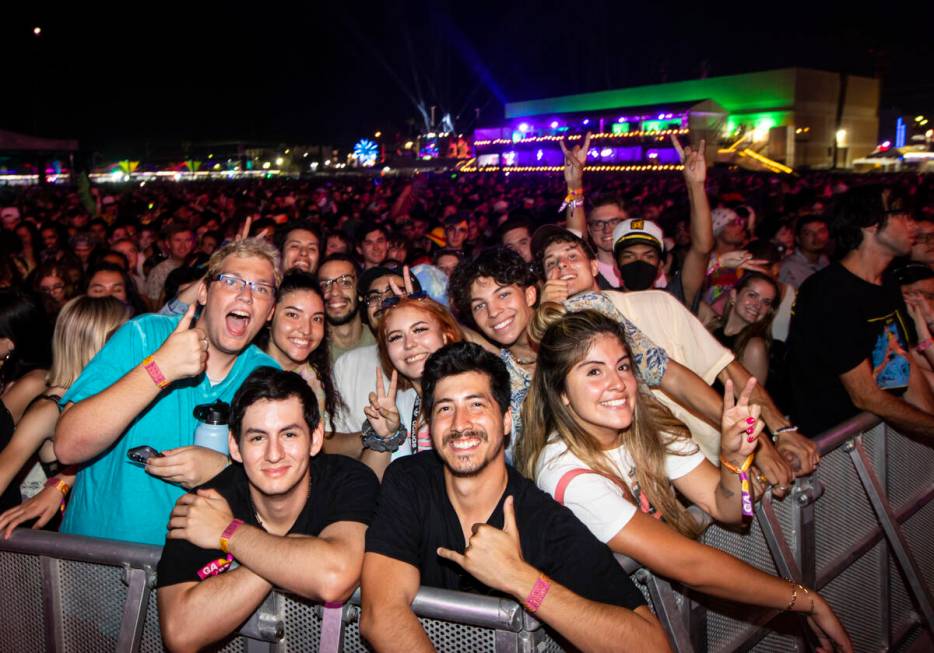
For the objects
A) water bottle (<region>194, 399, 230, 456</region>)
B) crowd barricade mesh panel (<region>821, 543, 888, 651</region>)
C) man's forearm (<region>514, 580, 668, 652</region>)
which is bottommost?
crowd barricade mesh panel (<region>821, 543, 888, 651</region>)

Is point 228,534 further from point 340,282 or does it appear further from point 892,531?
point 892,531

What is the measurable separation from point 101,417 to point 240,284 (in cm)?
90

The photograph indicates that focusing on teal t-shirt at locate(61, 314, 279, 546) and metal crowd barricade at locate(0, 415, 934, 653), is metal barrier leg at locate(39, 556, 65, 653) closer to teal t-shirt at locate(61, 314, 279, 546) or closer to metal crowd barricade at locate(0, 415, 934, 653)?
metal crowd barricade at locate(0, 415, 934, 653)

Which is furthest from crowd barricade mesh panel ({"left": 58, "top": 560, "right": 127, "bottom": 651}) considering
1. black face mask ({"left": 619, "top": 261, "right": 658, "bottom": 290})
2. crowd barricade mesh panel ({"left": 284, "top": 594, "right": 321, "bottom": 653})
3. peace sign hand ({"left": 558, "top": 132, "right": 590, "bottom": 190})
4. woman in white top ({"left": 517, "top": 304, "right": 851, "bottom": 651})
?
peace sign hand ({"left": 558, "top": 132, "right": 590, "bottom": 190})

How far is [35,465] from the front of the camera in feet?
13.3

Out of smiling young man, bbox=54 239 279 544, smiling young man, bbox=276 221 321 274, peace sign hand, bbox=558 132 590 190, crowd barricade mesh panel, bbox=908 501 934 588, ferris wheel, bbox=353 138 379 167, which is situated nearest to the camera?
smiling young man, bbox=54 239 279 544

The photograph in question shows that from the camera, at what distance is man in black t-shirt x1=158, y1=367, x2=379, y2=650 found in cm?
228

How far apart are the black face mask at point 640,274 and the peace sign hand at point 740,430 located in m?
2.31

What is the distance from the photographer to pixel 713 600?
2.69 m

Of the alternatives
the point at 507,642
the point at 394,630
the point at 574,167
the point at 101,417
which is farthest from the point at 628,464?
the point at 574,167

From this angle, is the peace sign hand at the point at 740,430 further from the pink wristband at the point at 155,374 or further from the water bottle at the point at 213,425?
the pink wristband at the point at 155,374

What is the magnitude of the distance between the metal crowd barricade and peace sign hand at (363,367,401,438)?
96 centimetres

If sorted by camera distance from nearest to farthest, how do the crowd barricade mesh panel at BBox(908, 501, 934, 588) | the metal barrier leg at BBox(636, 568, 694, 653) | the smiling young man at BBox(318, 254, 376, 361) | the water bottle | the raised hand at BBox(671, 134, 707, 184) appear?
1. the metal barrier leg at BBox(636, 568, 694, 653)
2. the water bottle
3. the crowd barricade mesh panel at BBox(908, 501, 934, 588)
4. the smiling young man at BBox(318, 254, 376, 361)
5. the raised hand at BBox(671, 134, 707, 184)

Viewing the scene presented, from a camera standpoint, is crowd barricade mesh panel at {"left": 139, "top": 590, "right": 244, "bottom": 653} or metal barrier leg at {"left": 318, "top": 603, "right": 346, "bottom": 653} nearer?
metal barrier leg at {"left": 318, "top": 603, "right": 346, "bottom": 653}
